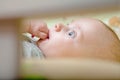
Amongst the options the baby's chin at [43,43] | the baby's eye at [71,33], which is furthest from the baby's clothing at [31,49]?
the baby's eye at [71,33]

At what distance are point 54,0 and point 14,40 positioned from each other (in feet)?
0.86

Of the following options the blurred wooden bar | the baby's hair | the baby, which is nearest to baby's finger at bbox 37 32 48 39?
the baby

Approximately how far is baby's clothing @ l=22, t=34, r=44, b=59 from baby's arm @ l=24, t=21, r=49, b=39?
0.03m

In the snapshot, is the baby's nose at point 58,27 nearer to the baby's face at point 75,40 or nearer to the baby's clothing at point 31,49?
the baby's face at point 75,40

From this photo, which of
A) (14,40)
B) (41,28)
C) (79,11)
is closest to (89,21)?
(79,11)

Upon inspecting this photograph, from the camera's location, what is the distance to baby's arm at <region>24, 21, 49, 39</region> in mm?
782

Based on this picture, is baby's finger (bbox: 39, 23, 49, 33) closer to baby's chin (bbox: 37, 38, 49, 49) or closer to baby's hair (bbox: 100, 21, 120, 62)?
baby's chin (bbox: 37, 38, 49, 49)

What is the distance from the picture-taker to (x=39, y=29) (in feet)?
2.60

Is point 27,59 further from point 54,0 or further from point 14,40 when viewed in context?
point 54,0

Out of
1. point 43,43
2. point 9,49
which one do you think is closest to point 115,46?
point 43,43

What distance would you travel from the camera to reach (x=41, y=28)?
793mm

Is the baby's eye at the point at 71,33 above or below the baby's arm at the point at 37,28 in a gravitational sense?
below

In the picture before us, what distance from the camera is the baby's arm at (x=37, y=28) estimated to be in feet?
2.56

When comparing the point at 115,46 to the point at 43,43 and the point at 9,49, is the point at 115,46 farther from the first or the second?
the point at 9,49
